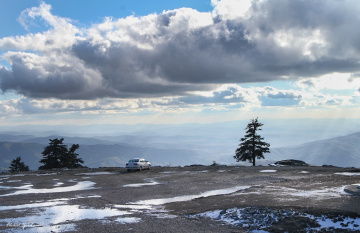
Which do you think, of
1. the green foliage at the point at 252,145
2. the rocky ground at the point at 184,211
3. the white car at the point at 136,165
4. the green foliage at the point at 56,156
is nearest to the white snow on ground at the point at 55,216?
the rocky ground at the point at 184,211

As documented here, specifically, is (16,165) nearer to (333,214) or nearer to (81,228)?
(81,228)

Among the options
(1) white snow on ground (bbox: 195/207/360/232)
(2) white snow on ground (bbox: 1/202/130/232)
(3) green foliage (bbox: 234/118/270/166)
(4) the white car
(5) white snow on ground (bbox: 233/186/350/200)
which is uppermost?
(3) green foliage (bbox: 234/118/270/166)

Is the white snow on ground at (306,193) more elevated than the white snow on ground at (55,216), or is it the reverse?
the white snow on ground at (306,193)

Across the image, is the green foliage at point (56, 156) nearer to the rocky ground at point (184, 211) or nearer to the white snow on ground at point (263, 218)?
the rocky ground at point (184, 211)

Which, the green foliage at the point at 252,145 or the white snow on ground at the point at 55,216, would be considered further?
the green foliage at the point at 252,145

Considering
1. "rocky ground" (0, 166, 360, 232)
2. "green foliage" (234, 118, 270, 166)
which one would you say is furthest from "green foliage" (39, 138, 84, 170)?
"rocky ground" (0, 166, 360, 232)

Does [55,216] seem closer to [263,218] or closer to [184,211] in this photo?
[184,211]

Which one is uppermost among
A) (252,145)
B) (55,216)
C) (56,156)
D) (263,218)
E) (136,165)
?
(252,145)

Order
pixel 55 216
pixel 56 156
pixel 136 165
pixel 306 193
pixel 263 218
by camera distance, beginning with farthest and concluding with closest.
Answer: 1. pixel 56 156
2. pixel 136 165
3. pixel 306 193
4. pixel 55 216
5. pixel 263 218

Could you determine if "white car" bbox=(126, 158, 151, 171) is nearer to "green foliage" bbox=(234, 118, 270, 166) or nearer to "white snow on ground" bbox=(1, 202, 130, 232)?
"green foliage" bbox=(234, 118, 270, 166)

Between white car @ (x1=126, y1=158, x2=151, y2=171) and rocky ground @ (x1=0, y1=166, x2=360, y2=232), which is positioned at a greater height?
white car @ (x1=126, y1=158, x2=151, y2=171)

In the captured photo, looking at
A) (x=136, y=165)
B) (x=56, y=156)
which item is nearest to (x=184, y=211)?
(x=136, y=165)

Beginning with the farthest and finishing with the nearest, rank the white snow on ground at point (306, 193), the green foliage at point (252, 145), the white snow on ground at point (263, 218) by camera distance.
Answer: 1. the green foliage at point (252, 145)
2. the white snow on ground at point (306, 193)
3. the white snow on ground at point (263, 218)

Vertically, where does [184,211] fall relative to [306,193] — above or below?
below
